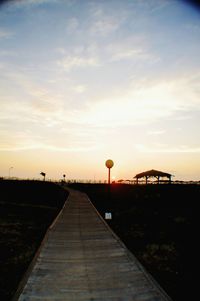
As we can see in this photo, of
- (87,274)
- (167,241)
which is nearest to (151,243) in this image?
(167,241)

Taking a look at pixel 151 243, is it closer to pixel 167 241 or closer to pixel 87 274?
pixel 167 241

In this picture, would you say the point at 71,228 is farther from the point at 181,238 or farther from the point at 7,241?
the point at 181,238

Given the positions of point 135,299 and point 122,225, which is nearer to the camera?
point 135,299

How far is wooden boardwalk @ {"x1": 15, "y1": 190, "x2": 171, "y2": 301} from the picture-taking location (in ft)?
21.2

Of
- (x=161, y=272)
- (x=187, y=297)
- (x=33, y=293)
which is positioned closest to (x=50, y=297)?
(x=33, y=293)

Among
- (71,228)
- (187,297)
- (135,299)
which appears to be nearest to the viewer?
(135,299)

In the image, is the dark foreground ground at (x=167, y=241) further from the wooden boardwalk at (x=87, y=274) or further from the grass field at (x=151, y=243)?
the wooden boardwalk at (x=87, y=274)

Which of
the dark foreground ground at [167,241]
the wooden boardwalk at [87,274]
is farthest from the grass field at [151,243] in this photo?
the wooden boardwalk at [87,274]

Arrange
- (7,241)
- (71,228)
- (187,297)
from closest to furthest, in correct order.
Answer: (187,297)
(7,241)
(71,228)

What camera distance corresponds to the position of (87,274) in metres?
7.79

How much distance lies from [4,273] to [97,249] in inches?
128

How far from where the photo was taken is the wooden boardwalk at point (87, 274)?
6477mm

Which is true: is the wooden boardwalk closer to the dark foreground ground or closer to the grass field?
the grass field

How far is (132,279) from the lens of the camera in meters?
7.40
